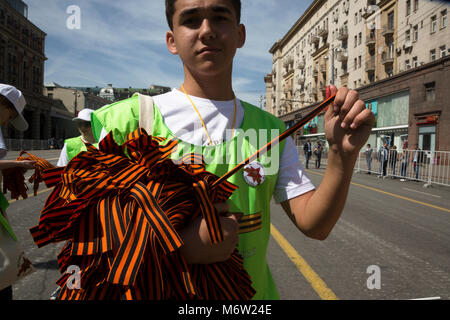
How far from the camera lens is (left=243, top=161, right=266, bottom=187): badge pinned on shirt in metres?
1.20

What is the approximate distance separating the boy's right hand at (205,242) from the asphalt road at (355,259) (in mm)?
2500

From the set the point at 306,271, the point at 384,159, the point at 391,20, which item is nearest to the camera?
the point at 306,271

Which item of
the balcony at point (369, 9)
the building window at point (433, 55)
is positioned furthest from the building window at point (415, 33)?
the balcony at point (369, 9)

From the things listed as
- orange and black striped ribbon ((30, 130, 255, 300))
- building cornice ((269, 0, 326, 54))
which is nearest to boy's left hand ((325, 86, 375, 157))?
orange and black striped ribbon ((30, 130, 255, 300))

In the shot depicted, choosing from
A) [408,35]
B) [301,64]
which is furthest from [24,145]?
[301,64]

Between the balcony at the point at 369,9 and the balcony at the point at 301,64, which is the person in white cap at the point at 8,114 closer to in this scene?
the balcony at the point at 369,9

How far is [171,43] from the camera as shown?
4.41ft

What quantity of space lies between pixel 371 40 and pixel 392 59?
394cm

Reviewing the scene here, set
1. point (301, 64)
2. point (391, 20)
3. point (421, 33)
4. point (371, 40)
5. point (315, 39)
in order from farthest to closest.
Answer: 1. point (301, 64)
2. point (315, 39)
3. point (371, 40)
4. point (391, 20)
5. point (421, 33)

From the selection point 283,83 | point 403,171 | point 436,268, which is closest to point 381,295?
point 436,268

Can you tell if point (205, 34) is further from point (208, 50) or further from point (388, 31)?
point (388, 31)

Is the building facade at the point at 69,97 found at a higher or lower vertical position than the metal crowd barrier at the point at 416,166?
higher

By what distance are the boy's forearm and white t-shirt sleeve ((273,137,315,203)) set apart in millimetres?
103

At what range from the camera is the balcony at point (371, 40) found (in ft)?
106
